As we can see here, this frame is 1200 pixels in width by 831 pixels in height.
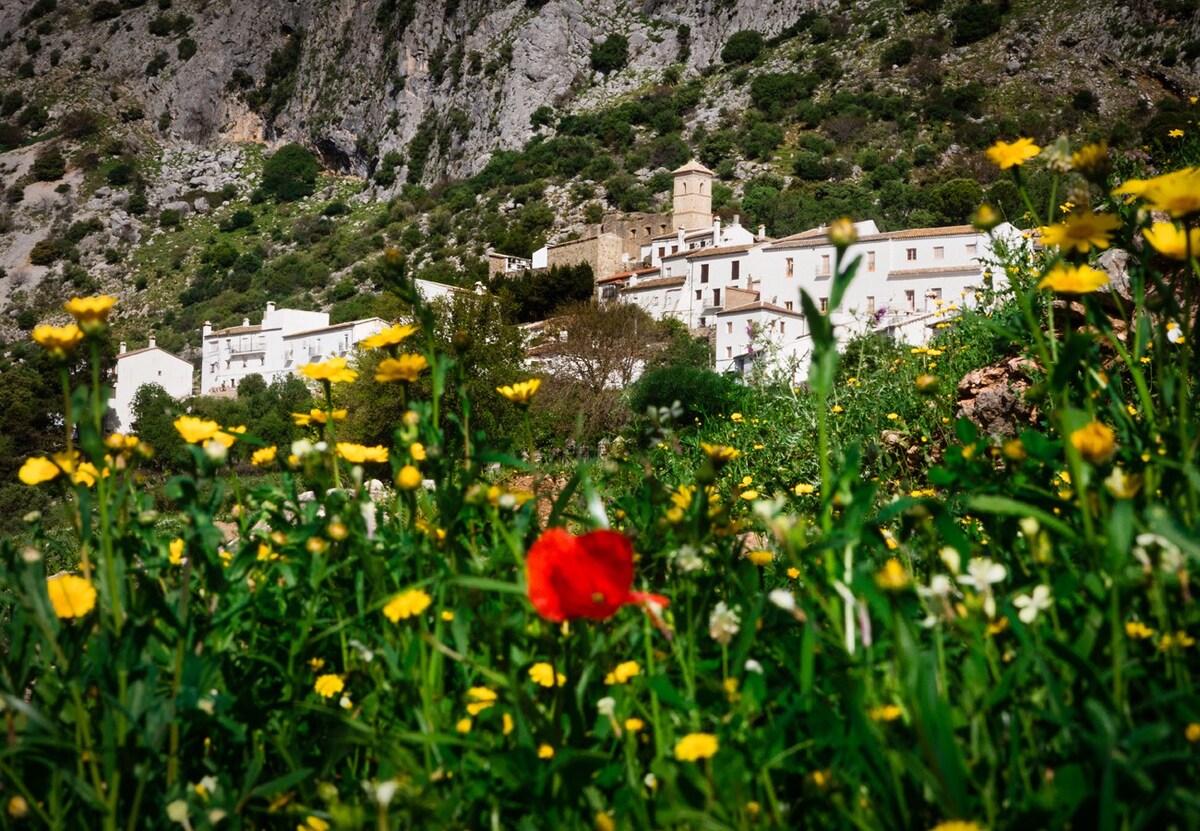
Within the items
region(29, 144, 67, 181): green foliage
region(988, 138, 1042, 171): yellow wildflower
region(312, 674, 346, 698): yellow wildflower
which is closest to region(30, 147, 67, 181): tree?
region(29, 144, 67, 181): green foliage

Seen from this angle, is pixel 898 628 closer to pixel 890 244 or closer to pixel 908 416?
pixel 908 416

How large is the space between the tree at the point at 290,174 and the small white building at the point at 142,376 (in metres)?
27.9

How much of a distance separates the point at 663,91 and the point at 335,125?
2844cm

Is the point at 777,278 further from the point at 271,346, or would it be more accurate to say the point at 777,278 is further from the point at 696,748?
the point at 696,748

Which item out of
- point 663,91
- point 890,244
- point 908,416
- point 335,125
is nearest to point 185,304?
point 335,125

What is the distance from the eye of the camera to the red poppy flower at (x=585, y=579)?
0.97 meters

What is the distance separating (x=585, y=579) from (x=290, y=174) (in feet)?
261

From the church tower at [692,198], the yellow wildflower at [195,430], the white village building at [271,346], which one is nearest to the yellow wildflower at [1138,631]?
the yellow wildflower at [195,430]

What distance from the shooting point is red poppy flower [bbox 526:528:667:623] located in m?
0.97

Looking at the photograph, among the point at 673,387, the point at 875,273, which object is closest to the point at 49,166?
the point at 875,273

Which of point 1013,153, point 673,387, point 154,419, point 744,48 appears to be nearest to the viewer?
point 1013,153

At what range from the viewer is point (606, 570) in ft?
3.20

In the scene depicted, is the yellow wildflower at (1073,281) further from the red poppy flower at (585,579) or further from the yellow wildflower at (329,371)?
the yellow wildflower at (329,371)

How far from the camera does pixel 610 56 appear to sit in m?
69.7
